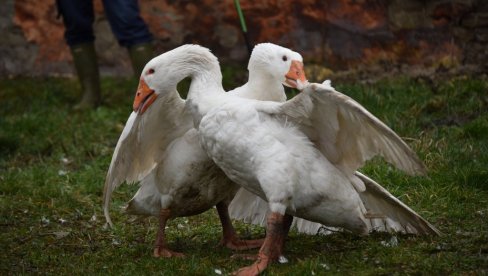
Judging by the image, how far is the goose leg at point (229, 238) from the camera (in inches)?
232

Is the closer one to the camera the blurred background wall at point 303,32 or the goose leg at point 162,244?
the goose leg at point 162,244

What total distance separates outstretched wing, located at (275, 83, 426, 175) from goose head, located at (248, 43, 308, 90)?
0.27 m

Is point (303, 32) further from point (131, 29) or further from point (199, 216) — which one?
point (199, 216)

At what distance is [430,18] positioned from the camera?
927 cm

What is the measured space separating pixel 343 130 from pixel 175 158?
1147 mm

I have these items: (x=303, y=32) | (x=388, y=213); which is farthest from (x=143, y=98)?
(x=303, y=32)

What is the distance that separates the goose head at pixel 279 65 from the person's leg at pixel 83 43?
14.5 feet

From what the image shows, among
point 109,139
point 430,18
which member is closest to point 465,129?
point 430,18

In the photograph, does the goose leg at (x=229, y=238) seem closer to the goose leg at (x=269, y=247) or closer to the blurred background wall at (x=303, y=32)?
the goose leg at (x=269, y=247)

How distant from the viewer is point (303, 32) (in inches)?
396

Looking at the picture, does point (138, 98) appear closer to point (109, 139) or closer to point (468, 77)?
point (109, 139)

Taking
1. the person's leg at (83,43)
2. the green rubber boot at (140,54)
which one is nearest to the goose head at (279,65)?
the green rubber boot at (140,54)

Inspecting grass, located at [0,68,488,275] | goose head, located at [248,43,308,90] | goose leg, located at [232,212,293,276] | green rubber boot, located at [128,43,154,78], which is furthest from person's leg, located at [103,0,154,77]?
goose leg, located at [232,212,293,276]

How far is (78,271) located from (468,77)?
182 inches
